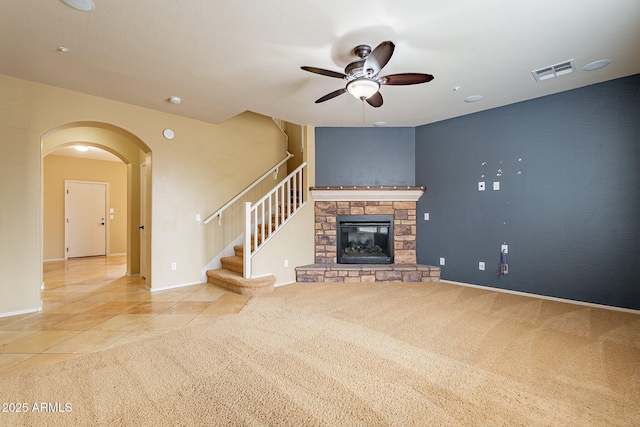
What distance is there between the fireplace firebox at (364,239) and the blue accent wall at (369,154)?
0.69m

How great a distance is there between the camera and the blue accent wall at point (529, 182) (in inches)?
139

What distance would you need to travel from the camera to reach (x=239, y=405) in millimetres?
1743

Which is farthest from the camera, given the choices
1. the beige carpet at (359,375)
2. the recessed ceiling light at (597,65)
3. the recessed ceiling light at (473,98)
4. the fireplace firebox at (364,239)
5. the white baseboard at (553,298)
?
the fireplace firebox at (364,239)

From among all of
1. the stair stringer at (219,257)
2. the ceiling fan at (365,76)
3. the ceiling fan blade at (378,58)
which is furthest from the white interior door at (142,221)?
the ceiling fan blade at (378,58)

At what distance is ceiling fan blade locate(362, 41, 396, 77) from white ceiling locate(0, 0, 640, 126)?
272 mm

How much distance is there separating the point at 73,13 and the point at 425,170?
4.92 metres

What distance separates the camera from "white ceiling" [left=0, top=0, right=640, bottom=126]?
2.23 metres

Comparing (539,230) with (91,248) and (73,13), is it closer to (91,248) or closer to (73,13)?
(73,13)

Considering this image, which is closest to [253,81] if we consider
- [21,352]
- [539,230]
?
[21,352]

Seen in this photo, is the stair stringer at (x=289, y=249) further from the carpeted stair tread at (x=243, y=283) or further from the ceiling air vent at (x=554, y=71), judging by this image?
the ceiling air vent at (x=554, y=71)

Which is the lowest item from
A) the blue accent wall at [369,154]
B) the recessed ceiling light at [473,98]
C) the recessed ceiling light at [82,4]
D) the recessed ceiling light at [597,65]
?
the blue accent wall at [369,154]

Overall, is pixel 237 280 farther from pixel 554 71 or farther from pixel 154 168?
pixel 554 71

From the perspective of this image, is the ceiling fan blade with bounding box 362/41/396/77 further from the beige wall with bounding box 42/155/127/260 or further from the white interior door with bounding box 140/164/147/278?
the beige wall with bounding box 42/155/127/260

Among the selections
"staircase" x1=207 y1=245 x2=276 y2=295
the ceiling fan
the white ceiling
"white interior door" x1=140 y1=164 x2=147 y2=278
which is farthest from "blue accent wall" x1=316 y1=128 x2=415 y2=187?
"white interior door" x1=140 y1=164 x2=147 y2=278
